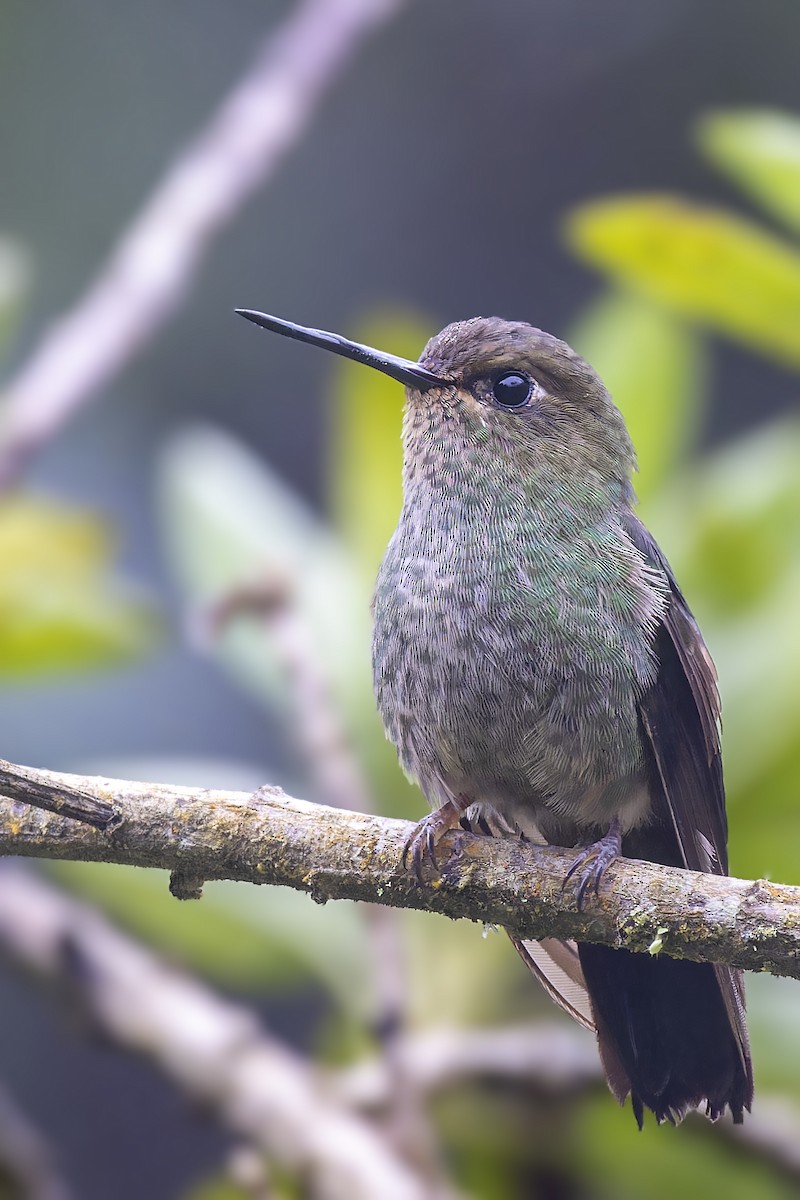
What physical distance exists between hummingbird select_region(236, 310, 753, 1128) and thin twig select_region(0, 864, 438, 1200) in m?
0.47

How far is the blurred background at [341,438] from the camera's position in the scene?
2.52 metres

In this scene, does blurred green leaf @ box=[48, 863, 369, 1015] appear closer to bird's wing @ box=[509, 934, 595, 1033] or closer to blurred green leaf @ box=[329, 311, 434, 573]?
blurred green leaf @ box=[329, 311, 434, 573]

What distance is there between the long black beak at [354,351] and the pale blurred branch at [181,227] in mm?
816

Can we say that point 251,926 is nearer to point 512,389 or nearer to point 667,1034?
point 667,1034

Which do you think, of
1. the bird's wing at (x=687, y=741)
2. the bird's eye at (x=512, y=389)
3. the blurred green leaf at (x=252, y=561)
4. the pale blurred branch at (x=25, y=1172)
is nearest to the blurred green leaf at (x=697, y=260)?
the bird's eye at (x=512, y=389)

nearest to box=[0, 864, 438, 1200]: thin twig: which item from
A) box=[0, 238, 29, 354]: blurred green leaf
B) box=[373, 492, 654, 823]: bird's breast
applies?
box=[373, 492, 654, 823]: bird's breast

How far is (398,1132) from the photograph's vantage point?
2.23 m

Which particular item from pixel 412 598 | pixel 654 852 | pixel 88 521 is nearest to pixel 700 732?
pixel 654 852

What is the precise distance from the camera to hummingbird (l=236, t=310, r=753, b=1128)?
6.27ft

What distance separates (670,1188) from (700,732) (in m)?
1.08

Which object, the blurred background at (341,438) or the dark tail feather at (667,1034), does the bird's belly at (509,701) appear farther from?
the blurred background at (341,438)

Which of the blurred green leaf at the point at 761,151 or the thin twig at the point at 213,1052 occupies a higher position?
the blurred green leaf at the point at 761,151

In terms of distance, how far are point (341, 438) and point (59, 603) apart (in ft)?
2.94

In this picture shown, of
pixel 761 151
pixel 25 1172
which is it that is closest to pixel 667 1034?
pixel 25 1172
